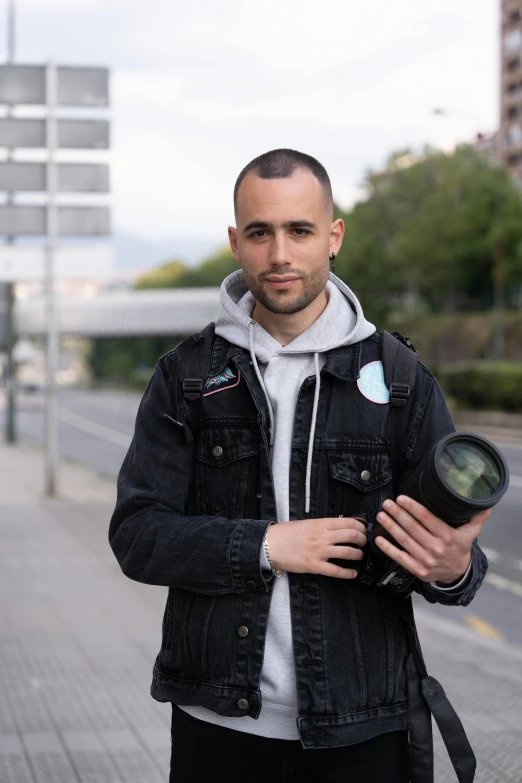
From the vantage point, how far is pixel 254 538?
2271mm

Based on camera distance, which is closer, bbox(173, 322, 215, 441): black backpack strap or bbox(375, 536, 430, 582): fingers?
bbox(375, 536, 430, 582): fingers

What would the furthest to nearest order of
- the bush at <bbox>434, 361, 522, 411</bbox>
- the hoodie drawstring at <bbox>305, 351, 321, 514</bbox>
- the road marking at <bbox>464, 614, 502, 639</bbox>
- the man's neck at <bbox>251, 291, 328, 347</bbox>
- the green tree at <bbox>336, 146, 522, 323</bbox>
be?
the green tree at <bbox>336, 146, 522, 323</bbox> → the bush at <bbox>434, 361, 522, 411</bbox> → the road marking at <bbox>464, 614, 502, 639</bbox> → the man's neck at <bbox>251, 291, 328, 347</bbox> → the hoodie drawstring at <bbox>305, 351, 321, 514</bbox>

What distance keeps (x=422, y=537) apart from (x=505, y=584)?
7.99 m

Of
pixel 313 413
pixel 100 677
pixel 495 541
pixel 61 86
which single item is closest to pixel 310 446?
pixel 313 413

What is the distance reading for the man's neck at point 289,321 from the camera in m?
2.44

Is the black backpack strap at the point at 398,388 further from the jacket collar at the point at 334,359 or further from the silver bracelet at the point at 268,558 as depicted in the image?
the silver bracelet at the point at 268,558

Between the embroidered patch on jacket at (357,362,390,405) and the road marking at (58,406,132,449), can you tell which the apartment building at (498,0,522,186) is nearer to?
the road marking at (58,406,132,449)

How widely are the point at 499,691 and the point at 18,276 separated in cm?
1007

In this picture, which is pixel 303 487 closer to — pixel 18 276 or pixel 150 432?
pixel 150 432

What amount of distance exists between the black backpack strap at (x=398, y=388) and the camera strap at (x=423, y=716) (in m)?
0.28

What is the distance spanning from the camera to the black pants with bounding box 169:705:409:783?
2.30m

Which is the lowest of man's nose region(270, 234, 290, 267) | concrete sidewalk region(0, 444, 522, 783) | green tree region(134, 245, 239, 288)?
green tree region(134, 245, 239, 288)

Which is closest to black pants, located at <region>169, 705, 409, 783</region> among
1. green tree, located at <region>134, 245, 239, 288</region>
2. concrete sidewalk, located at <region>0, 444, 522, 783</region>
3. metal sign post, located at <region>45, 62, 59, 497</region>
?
concrete sidewalk, located at <region>0, 444, 522, 783</region>

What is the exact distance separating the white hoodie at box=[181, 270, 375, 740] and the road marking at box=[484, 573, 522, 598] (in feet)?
23.8
